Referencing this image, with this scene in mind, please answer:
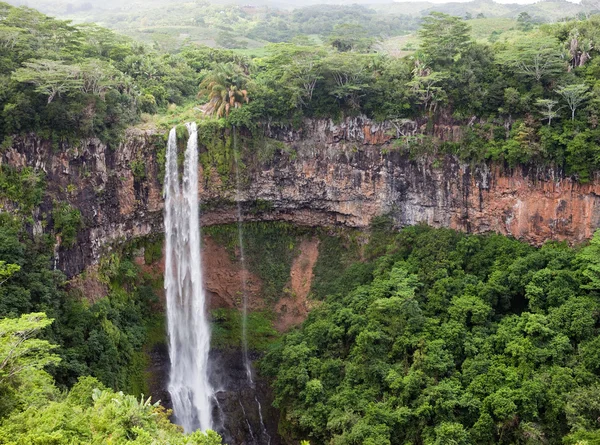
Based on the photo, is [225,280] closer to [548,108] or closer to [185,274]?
[185,274]

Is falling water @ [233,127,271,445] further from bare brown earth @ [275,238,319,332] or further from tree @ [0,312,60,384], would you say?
tree @ [0,312,60,384]

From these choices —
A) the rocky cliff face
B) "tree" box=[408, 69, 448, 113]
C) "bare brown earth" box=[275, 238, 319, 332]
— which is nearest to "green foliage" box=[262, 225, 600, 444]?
the rocky cliff face

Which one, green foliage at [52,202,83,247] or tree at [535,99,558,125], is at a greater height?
tree at [535,99,558,125]

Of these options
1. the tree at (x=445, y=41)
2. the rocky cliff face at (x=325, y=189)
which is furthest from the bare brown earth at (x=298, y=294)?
the tree at (x=445, y=41)

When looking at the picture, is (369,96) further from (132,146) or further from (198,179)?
(132,146)

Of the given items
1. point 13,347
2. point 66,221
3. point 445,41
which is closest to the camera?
point 13,347

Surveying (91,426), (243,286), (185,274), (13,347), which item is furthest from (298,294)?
(13,347)
